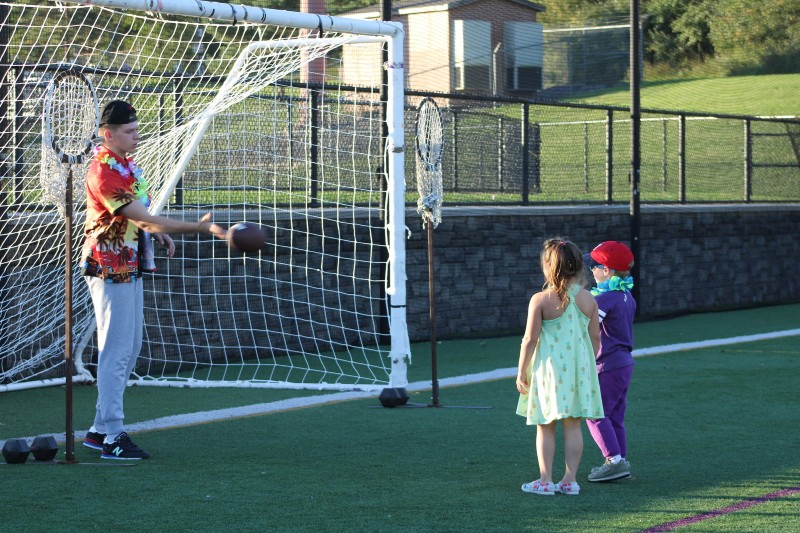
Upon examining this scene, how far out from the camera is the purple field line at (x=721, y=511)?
498 cm

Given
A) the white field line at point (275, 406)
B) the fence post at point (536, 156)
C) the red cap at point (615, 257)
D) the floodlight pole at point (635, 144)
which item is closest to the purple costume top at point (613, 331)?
the red cap at point (615, 257)

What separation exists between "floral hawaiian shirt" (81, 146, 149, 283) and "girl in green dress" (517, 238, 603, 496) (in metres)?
2.31

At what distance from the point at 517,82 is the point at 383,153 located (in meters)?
8.08

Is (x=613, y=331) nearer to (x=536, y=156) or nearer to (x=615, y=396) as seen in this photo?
(x=615, y=396)

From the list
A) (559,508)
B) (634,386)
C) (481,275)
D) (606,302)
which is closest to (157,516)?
(559,508)

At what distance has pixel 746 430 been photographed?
24.4ft

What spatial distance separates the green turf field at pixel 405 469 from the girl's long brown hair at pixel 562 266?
1042 mm

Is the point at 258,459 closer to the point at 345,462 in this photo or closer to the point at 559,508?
the point at 345,462

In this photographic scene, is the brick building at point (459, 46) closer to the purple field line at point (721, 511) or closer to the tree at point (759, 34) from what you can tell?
the tree at point (759, 34)

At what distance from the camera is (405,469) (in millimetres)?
6219

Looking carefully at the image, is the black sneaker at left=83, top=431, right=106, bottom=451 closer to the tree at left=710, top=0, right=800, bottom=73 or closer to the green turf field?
the green turf field

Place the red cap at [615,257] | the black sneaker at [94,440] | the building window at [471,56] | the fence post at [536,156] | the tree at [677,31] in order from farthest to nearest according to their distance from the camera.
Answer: the tree at [677,31] < the building window at [471,56] < the fence post at [536,156] < the black sneaker at [94,440] < the red cap at [615,257]

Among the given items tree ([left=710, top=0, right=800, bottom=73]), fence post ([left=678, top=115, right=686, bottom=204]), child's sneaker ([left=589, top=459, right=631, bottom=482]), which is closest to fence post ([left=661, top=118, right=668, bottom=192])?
fence post ([left=678, top=115, right=686, bottom=204])

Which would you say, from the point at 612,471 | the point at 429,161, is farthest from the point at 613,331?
the point at 429,161
